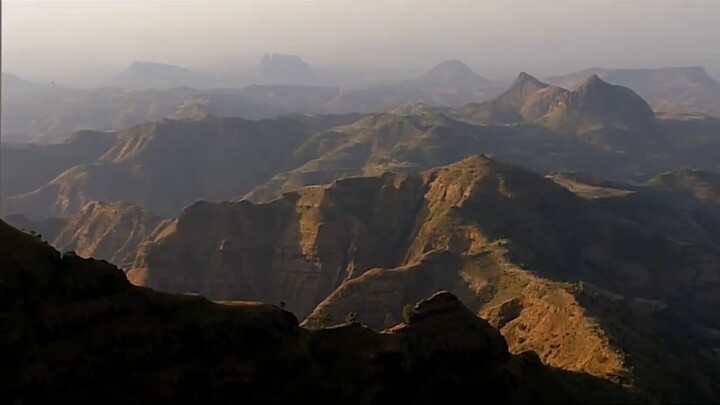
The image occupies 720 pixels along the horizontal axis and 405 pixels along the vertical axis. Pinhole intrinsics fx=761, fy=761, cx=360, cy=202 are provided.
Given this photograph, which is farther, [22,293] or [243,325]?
[243,325]

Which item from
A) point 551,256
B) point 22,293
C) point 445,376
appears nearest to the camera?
point 22,293

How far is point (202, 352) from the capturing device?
67.9 metres

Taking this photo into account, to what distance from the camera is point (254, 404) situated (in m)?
66.0

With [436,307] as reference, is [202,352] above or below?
above

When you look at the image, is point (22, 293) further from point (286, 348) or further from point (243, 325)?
point (286, 348)

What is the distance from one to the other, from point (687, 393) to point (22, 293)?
82053 mm

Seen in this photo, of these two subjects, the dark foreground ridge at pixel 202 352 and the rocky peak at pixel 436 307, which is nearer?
the dark foreground ridge at pixel 202 352

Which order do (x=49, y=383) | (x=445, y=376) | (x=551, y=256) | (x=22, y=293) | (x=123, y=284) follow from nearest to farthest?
(x=49, y=383) < (x=22, y=293) < (x=123, y=284) < (x=445, y=376) < (x=551, y=256)

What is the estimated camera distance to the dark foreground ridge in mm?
62188

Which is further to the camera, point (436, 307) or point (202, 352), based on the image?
point (436, 307)

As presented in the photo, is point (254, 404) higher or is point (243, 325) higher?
point (243, 325)

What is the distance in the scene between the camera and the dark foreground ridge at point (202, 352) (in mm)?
62188

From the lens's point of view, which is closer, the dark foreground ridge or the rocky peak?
the dark foreground ridge

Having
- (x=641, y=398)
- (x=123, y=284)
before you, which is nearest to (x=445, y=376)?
(x=641, y=398)
